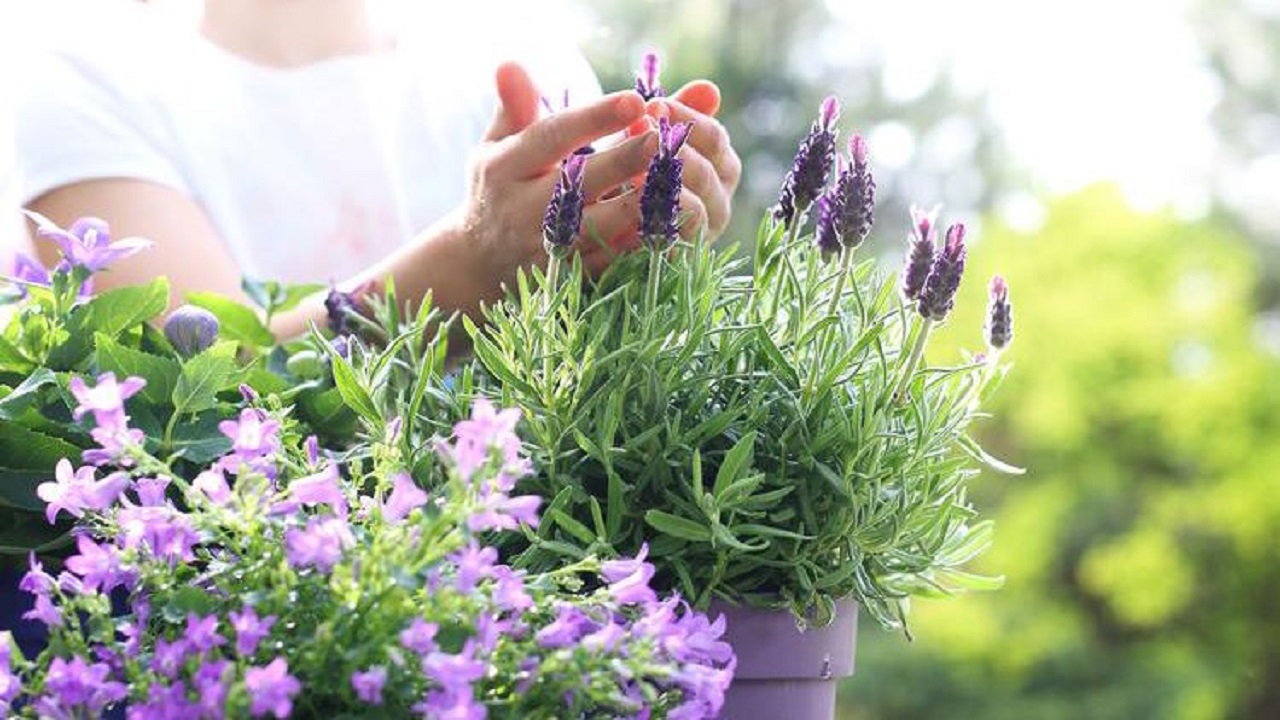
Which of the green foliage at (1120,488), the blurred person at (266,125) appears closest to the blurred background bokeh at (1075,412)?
the green foliage at (1120,488)

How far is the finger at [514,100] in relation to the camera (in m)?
1.01

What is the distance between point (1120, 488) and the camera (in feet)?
48.6

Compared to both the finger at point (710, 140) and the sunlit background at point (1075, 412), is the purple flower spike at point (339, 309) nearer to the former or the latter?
the finger at point (710, 140)

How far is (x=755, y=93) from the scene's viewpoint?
14.4 m

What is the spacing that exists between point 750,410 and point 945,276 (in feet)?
0.42

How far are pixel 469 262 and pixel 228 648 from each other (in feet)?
1.13

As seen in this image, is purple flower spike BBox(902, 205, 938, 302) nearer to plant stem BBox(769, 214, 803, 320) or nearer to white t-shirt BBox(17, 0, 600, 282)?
plant stem BBox(769, 214, 803, 320)

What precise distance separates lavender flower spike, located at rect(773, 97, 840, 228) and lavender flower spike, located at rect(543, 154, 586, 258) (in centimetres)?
11

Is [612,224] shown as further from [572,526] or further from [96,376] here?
[96,376]

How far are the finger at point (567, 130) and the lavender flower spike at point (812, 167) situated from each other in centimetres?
10

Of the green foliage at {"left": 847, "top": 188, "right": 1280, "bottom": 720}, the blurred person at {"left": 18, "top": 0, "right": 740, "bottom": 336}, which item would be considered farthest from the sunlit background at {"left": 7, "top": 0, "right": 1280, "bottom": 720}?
the blurred person at {"left": 18, "top": 0, "right": 740, "bottom": 336}

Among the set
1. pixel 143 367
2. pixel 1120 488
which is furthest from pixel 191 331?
pixel 1120 488

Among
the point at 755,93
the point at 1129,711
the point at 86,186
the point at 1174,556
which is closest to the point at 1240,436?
the point at 1174,556

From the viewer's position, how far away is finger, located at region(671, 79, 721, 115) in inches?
39.5
